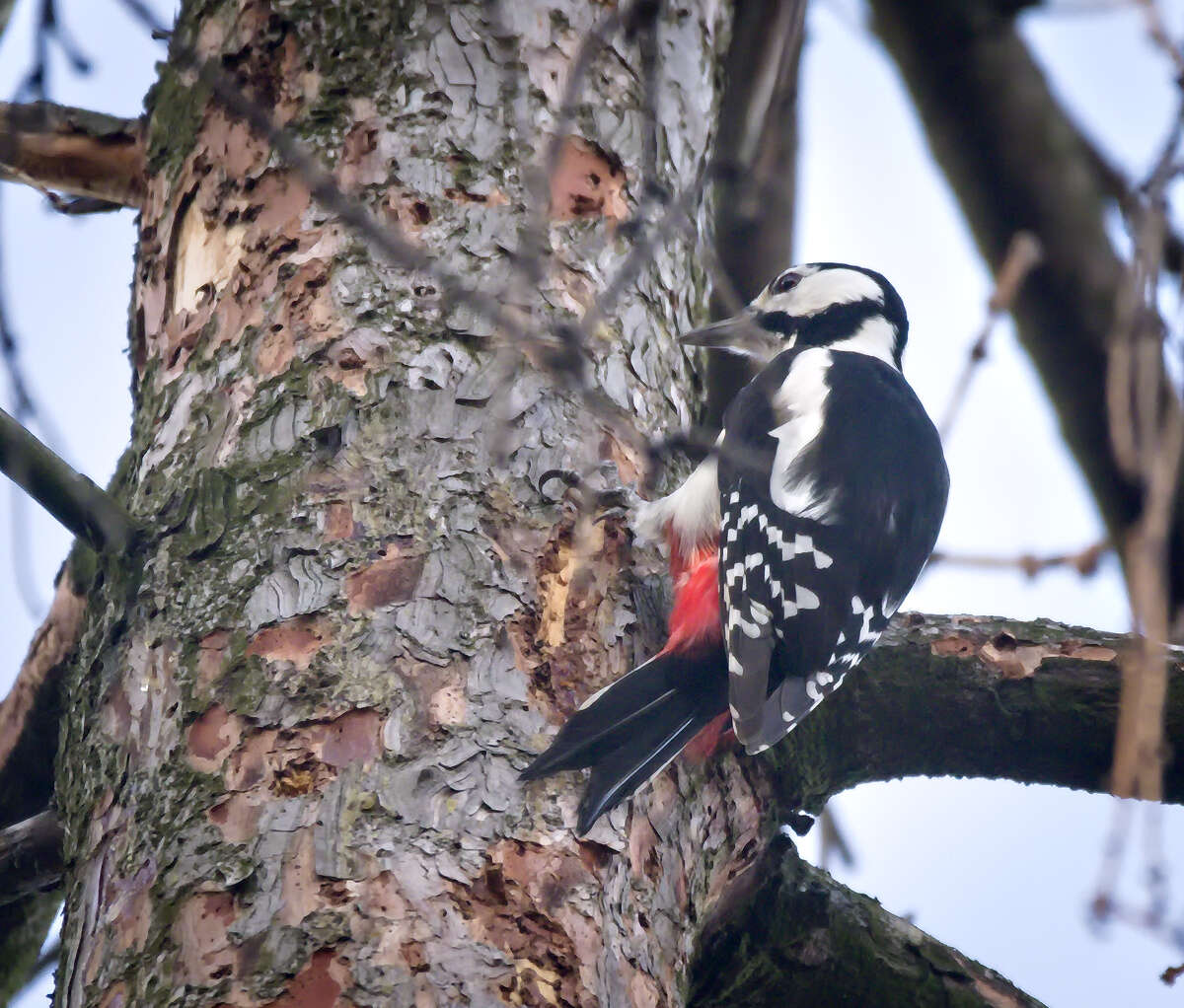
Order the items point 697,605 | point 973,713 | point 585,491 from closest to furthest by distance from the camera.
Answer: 1. point 585,491
2. point 973,713
3. point 697,605

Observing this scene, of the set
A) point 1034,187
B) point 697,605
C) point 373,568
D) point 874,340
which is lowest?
point 697,605

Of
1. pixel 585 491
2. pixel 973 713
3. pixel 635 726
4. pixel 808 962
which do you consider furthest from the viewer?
pixel 973 713

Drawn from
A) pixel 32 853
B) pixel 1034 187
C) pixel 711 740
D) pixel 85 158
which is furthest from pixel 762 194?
pixel 32 853

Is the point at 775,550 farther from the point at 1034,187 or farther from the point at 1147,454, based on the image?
the point at 1147,454

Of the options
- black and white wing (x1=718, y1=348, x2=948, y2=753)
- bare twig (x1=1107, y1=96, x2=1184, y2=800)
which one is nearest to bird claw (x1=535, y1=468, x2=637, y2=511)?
black and white wing (x1=718, y1=348, x2=948, y2=753)

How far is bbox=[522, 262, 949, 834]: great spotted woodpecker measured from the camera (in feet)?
6.38

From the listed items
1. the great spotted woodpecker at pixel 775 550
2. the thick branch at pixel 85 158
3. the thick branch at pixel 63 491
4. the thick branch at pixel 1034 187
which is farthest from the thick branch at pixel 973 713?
the thick branch at pixel 85 158

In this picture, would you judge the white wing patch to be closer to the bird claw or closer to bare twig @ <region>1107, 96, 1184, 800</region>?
the bird claw

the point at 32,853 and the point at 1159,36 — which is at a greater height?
the point at 1159,36

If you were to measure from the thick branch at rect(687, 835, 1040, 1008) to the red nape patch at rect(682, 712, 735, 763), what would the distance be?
194mm

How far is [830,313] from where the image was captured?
3545 millimetres

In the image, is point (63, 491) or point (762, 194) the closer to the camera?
point (63, 491)

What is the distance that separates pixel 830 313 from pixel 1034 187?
1609 millimetres

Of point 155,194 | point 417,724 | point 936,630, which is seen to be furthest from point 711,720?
point 155,194
